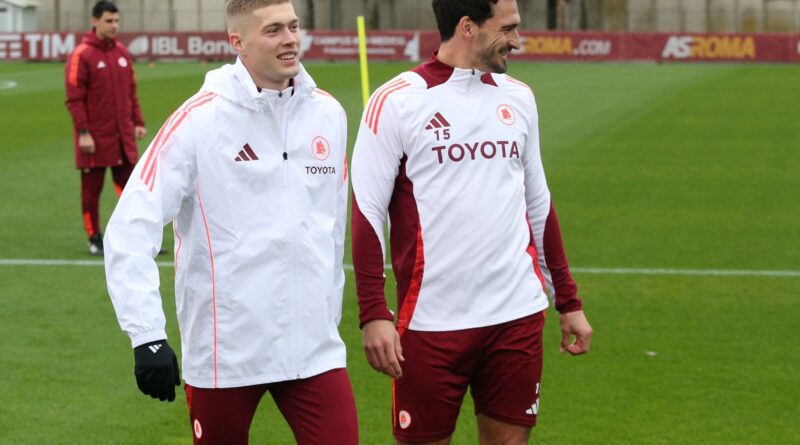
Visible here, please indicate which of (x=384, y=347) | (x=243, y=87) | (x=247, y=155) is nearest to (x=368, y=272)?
(x=384, y=347)

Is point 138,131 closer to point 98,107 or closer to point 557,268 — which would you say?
point 98,107

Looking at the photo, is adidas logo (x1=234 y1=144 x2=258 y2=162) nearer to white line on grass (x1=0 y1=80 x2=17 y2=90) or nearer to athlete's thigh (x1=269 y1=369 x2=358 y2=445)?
athlete's thigh (x1=269 y1=369 x2=358 y2=445)

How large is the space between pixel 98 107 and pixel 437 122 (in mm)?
7794

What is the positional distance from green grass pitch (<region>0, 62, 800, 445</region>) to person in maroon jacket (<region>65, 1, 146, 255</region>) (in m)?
0.62

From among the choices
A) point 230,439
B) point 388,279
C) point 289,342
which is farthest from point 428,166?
point 388,279

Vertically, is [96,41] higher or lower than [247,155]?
higher

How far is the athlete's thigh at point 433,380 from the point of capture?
16.2 feet

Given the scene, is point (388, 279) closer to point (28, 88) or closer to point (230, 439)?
point (230, 439)

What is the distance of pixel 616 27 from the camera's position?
65.4 metres

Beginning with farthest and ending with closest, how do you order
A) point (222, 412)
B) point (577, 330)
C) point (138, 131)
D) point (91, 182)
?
point (138, 131) < point (91, 182) < point (577, 330) < point (222, 412)

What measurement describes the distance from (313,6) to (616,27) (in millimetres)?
13946

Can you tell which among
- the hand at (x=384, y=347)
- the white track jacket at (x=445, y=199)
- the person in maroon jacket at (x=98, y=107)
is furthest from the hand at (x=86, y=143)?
the hand at (x=384, y=347)

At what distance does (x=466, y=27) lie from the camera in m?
4.96

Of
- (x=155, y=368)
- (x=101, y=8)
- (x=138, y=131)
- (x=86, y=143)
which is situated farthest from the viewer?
(x=138, y=131)
